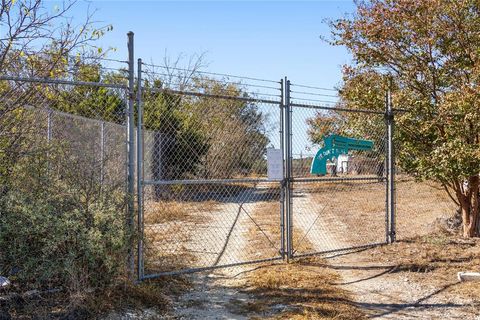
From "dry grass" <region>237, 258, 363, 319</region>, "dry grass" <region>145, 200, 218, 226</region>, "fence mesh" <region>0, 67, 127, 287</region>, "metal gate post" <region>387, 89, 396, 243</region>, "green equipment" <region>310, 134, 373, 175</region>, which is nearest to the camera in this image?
"fence mesh" <region>0, 67, 127, 287</region>

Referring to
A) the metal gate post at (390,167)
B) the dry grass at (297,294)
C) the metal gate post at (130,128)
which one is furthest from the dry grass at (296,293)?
the metal gate post at (390,167)

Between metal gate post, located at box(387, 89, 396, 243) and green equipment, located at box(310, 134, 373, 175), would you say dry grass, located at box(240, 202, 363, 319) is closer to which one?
green equipment, located at box(310, 134, 373, 175)

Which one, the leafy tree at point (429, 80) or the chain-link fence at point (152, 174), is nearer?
the chain-link fence at point (152, 174)

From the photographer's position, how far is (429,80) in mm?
9227

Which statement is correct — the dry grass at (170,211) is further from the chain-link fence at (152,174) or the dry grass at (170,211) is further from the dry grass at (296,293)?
the dry grass at (296,293)

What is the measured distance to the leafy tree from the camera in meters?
8.52

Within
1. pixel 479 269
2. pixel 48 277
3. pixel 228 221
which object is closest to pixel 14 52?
pixel 48 277

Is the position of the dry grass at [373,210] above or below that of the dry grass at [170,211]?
below

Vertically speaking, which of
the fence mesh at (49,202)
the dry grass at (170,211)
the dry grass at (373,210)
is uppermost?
the fence mesh at (49,202)

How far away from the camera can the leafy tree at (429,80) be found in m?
8.52

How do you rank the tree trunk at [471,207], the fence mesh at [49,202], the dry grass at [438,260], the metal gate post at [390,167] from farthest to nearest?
the tree trunk at [471,207] → the metal gate post at [390,167] → the dry grass at [438,260] → the fence mesh at [49,202]

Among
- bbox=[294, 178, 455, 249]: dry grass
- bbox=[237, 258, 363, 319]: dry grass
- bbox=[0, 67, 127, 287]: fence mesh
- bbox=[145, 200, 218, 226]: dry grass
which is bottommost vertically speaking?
bbox=[237, 258, 363, 319]: dry grass

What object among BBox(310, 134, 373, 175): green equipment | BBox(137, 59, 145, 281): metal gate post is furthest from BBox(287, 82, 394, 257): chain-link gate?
BBox(137, 59, 145, 281): metal gate post

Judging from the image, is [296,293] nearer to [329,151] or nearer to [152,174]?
[329,151]
